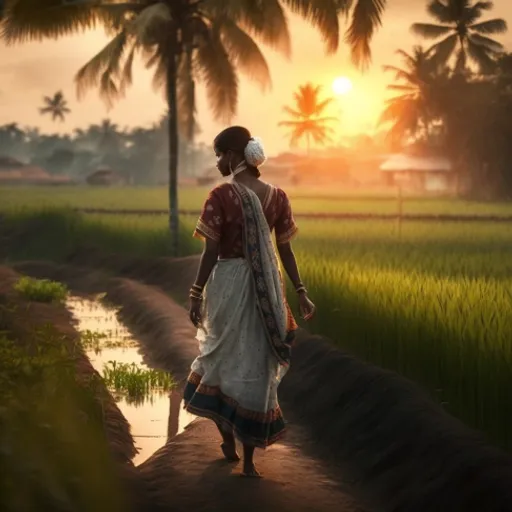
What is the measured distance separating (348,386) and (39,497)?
334 cm

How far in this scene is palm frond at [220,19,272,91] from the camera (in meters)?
18.1

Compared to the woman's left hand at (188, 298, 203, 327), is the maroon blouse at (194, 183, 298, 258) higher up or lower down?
higher up

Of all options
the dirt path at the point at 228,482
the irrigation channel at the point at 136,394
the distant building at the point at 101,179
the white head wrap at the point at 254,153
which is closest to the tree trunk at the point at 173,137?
the irrigation channel at the point at 136,394

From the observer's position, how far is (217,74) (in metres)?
19.0

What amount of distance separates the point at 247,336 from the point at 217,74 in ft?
46.6

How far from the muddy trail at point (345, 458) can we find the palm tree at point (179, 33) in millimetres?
8616

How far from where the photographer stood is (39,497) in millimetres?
3688

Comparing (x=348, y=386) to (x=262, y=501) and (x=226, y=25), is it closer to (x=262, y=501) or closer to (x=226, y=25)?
(x=262, y=501)

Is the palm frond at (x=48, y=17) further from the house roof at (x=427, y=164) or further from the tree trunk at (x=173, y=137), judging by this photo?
the house roof at (x=427, y=164)

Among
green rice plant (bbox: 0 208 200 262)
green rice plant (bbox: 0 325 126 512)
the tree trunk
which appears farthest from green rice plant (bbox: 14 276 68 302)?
green rice plant (bbox: 0 325 126 512)

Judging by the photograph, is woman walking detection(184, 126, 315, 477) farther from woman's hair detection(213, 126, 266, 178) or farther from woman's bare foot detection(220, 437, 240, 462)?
woman's bare foot detection(220, 437, 240, 462)

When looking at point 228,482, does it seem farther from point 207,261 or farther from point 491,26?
point 491,26

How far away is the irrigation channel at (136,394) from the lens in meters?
6.79

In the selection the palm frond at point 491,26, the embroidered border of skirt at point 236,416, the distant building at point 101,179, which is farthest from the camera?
the distant building at point 101,179
